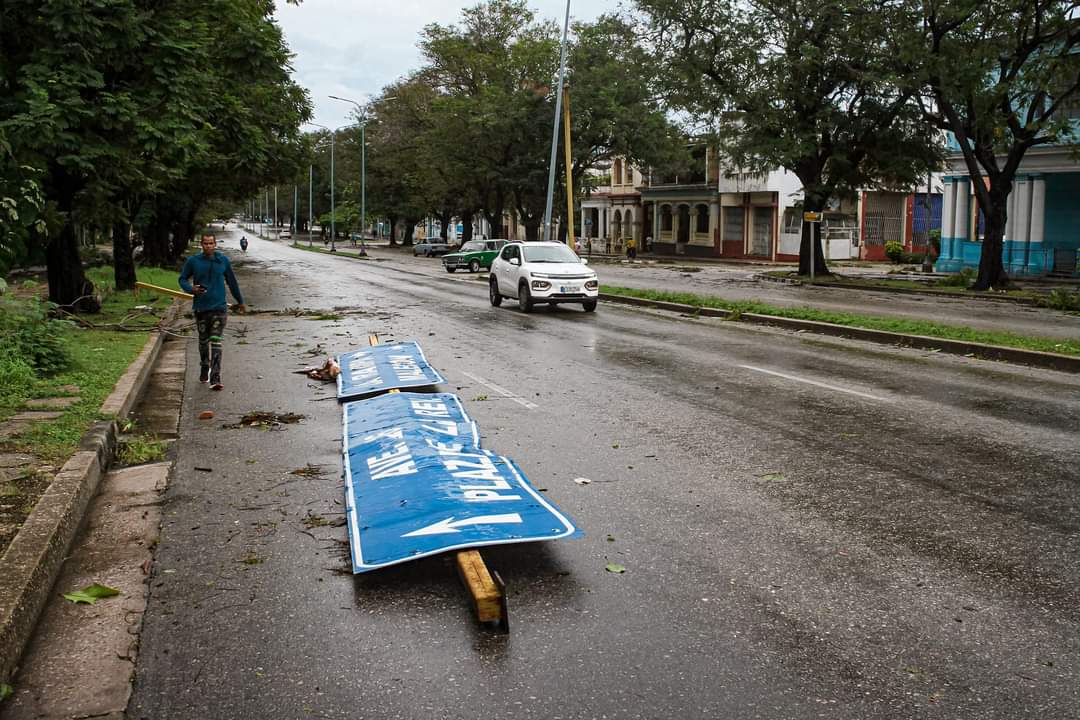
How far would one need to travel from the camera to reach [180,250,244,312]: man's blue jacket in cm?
1165

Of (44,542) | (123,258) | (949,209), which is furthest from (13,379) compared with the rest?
(949,209)

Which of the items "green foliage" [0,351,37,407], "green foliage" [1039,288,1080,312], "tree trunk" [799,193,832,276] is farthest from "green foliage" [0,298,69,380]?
"tree trunk" [799,193,832,276]

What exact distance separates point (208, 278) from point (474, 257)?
117 ft

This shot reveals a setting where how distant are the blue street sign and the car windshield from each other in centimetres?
1010

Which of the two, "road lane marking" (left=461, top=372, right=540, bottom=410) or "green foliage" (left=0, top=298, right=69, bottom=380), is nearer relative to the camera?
"road lane marking" (left=461, top=372, right=540, bottom=410)

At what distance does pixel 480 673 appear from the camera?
4.02 meters

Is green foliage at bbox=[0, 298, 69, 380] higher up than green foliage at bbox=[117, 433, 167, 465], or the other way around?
green foliage at bbox=[0, 298, 69, 380]

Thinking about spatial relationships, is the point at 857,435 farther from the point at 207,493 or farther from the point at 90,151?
the point at 90,151

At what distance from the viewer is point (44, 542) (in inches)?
206

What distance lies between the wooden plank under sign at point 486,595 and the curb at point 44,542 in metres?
1.99

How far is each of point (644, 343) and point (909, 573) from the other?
11134mm

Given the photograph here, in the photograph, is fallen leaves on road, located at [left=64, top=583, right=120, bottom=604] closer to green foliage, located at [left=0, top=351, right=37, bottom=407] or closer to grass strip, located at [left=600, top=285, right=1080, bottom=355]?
green foliage, located at [left=0, top=351, right=37, bottom=407]

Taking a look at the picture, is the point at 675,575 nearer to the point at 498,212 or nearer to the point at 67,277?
the point at 67,277

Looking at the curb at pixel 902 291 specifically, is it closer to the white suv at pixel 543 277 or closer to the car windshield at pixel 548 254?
the white suv at pixel 543 277
